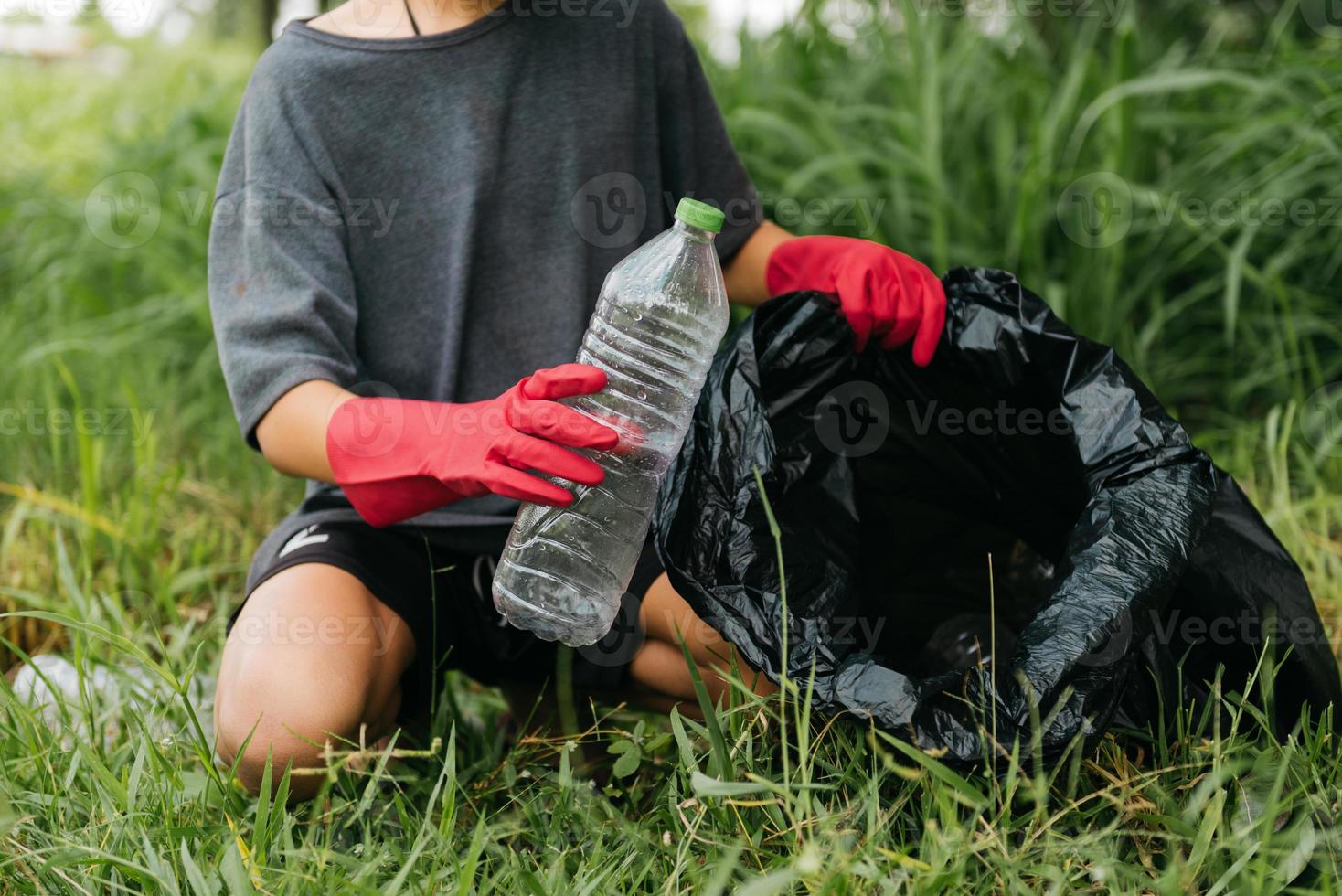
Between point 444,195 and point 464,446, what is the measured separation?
1.73 feet

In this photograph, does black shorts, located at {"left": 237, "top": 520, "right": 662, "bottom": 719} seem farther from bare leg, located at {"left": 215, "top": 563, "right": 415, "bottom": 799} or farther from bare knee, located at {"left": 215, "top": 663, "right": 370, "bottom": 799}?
bare knee, located at {"left": 215, "top": 663, "right": 370, "bottom": 799}

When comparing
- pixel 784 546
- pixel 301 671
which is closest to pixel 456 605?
pixel 301 671

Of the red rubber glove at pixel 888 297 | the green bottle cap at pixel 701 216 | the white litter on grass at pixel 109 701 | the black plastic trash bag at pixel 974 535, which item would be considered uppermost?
the green bottle cap at pixel 701 216

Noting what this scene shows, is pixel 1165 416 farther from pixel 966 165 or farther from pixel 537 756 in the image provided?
pixel 966 165

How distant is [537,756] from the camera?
1741mm

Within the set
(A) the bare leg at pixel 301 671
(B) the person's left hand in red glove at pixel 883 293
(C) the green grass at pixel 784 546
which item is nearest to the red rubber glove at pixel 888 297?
(B) the person's left hand in red glove at pixel 883 293

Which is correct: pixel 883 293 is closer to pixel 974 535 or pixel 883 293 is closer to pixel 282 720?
pixel 974 535

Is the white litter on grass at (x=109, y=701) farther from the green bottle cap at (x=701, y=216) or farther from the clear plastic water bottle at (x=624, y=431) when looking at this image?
the green bottle cap at (x=701, y=216)

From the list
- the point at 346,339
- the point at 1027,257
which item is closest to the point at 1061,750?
the point at 346,339

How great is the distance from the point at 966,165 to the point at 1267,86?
71 cm

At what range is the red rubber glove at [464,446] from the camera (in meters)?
1.43

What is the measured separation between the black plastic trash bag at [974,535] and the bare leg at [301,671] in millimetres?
506

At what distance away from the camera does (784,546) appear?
1527 mm

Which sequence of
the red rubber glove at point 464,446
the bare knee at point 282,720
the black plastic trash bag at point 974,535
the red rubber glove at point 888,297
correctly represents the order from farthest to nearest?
1. the red rubber glove at point 888,297
2. the bare knee at point 282,720
3. the red rubber glove at point 464,446
4. the black plastic trash bag at point 974,535
